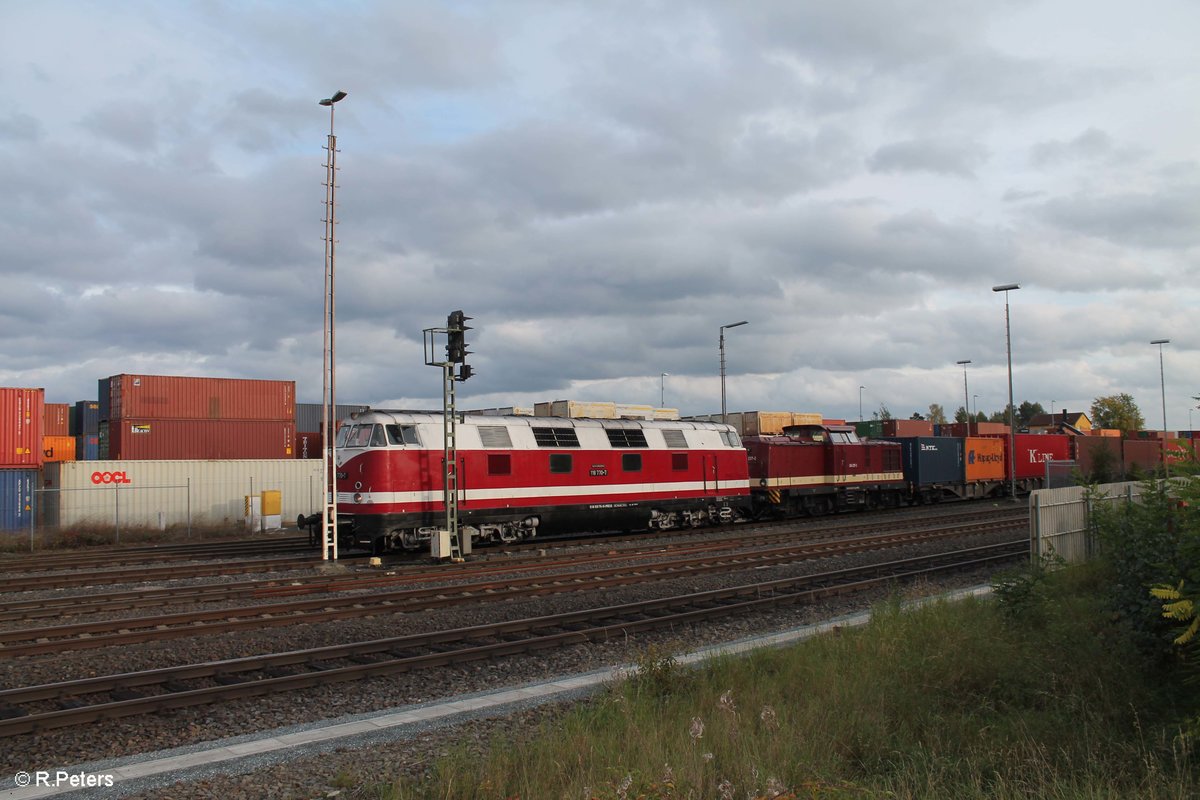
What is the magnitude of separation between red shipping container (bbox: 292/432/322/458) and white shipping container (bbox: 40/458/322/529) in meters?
9.62

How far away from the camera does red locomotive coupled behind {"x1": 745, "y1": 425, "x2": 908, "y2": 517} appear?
109 feet

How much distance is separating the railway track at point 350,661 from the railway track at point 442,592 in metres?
2.48

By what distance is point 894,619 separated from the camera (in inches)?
444

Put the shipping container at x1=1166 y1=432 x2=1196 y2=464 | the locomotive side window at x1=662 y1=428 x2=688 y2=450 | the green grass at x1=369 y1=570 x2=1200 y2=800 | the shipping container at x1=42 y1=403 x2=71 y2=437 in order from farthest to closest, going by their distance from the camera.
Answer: the shipping container at x1=42 y1=403 x2=71 y2=437, the locomotive side window at x1=662 y1=428 x2=688 y2=450, the shipping container at x1=1166 y1=432 x2=1196 y2=464, the green grass at x1=369 y1=570 x2=1200 y2=800

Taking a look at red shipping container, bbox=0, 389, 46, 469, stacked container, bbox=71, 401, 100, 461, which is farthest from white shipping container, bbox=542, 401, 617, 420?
stacked container, bbox=71, 401, 100, 461

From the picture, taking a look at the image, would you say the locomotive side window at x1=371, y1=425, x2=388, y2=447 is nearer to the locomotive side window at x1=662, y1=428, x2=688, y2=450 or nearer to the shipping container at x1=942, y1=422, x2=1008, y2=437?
the locomotive side window at x1=662, y1=428, x2=688, y2=450

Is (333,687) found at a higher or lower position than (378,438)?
lower

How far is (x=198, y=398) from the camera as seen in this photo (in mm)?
39719

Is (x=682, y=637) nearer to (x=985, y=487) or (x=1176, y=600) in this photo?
(x=1176, y=600)

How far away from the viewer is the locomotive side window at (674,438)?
92.6 feet

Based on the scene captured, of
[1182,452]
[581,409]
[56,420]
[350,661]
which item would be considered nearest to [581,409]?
[581,409]

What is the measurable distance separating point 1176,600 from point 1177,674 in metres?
1.01

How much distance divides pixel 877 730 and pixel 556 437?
18.2 meters

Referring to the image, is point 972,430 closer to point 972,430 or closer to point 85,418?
point 972,430
